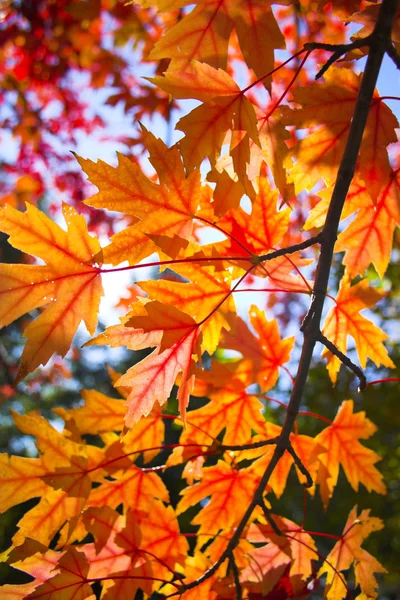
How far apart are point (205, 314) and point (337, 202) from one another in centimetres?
33

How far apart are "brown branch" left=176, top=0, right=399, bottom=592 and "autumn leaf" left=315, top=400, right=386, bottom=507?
359 mm

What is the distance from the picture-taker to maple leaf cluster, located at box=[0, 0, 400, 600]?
94 centimetres

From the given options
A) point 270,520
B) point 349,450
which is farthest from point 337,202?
point 349,450

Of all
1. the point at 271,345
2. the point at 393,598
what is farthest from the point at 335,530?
the point at 271,345

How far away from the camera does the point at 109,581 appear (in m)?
1.12

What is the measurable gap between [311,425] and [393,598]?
4.68 feet

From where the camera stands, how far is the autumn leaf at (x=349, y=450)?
4.36ft

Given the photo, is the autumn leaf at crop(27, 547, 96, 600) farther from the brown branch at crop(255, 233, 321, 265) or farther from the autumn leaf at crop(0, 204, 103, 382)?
the brown branch at crop(255, 233, 321, 265)

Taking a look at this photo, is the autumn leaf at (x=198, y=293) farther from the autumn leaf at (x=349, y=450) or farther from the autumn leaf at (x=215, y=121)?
the autumn leaf at (x=349, y=450)

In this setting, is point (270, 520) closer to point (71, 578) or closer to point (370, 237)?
point (71, 578)

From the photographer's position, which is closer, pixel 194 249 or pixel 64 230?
pixel 64 230

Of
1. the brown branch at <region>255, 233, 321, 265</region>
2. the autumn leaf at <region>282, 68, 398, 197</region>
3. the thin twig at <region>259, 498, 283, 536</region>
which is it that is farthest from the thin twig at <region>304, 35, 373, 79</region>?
the thin twig at <region>259, 498, 283, 536</region>

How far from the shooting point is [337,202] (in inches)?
36.9

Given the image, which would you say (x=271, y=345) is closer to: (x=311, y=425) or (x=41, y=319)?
(x=41, y=319)
